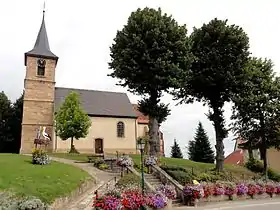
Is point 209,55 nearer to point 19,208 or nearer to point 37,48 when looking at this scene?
point 19,208

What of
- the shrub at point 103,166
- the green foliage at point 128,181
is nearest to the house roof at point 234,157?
the shrub at point 103,166

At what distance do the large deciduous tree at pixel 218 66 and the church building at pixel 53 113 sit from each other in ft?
59.4

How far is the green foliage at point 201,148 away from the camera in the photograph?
48906mm

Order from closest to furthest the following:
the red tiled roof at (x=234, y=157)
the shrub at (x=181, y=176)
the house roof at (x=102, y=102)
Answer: the shrub at (x=181, y=176)
the house roof at (x=102, y=102)
the red tiled roof at (x=234, y=157)

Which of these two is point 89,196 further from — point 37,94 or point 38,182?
point 37,94

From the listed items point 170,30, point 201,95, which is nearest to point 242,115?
point 201,95

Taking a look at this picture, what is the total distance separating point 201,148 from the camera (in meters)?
49.9

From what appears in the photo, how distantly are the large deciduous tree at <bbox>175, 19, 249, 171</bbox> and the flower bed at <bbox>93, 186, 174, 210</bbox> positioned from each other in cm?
1364

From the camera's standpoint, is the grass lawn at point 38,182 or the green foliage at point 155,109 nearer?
the grass lawn at point 38,182

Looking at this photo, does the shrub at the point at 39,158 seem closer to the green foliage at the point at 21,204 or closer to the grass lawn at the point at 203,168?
the grass lawn at the point at 203,168

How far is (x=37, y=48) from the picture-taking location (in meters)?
46.5

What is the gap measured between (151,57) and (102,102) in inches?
953

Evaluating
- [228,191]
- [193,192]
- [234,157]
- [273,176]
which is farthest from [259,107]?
[234,157]

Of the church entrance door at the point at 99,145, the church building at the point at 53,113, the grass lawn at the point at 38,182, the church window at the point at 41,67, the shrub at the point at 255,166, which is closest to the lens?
the grass lawn at the point at 38,182
